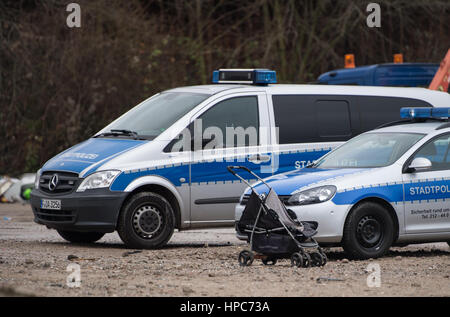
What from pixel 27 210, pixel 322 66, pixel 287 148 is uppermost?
pixel 322 66

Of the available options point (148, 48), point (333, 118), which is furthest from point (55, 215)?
point (148, 48)

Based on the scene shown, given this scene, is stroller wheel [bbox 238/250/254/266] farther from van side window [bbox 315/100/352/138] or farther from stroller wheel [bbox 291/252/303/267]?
van side window [bbox 315/100/352/138]

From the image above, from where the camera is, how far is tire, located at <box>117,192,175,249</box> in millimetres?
10656

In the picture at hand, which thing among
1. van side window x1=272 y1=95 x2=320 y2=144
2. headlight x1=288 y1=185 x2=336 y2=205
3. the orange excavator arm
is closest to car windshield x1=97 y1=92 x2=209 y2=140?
van side window x1=272 y1=95 x2=320 y2=144

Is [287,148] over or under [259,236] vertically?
over

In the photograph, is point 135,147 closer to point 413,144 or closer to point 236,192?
point 236,192

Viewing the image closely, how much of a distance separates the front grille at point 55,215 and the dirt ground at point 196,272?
1.18 ft

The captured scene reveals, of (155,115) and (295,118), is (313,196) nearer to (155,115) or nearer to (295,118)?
(295,118)

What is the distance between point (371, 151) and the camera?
34.4ft

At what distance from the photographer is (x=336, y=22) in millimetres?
24391
